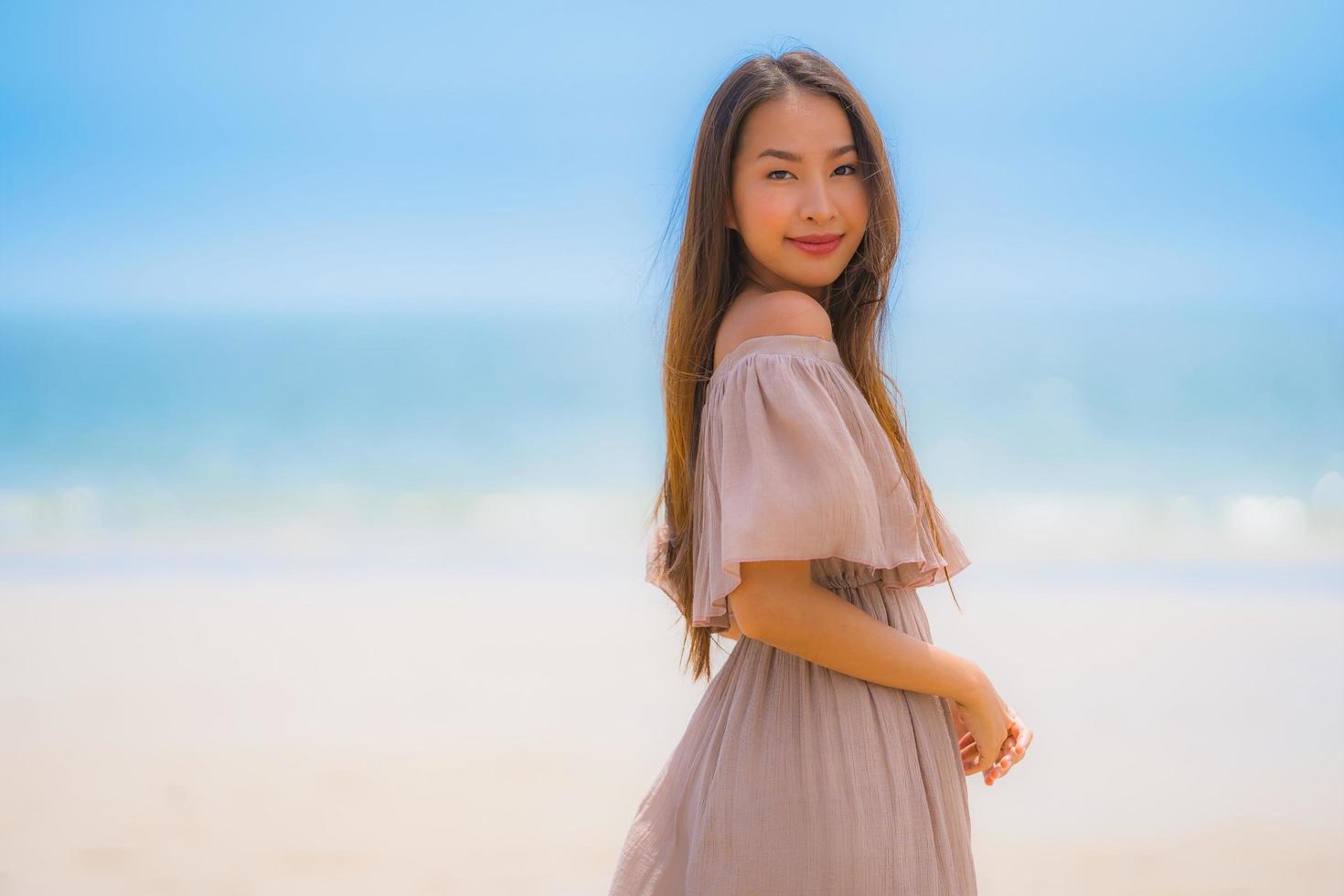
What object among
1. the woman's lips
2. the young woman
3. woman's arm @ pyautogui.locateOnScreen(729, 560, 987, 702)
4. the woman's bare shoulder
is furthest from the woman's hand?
the woman's lips

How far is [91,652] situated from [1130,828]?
563 cm

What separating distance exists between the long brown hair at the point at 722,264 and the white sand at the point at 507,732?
258 cm

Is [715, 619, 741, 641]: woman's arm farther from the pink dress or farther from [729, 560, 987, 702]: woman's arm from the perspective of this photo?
[729, 560, 987, 702]: woman's arm

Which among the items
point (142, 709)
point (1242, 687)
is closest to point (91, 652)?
point (142, 709)

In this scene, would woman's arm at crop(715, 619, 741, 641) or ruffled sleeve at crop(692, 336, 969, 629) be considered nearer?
ruffled sleeve at crop(692, 336, 969, 629)

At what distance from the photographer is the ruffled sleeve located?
4.49 ft

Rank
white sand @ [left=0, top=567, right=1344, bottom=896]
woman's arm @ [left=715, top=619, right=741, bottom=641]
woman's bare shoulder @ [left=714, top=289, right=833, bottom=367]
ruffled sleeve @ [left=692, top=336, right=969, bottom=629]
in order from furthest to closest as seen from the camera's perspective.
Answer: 1. white sand @ [left=0, top=567, right=1344, bottom=896]
2. woman's arm @ [left=715, top=619, right=741, bottom=641]
3. woman's bare shoulder @ [left=714, top=289, right=833, bottom=367]
4. ruffled sleeve @ [left=692, top=336, right=969, bottom=629]

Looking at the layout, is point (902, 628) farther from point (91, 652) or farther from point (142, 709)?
point (91, 652)

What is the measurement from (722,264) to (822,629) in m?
0.52

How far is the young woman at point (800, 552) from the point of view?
1.39 meters

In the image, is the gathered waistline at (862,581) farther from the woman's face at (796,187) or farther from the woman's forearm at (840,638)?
the woman's face at (796,187)

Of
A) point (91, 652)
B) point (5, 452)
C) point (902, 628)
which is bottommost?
point (902, 628)

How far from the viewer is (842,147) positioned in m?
1.66

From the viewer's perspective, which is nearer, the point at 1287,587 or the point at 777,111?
the point at 777,111
